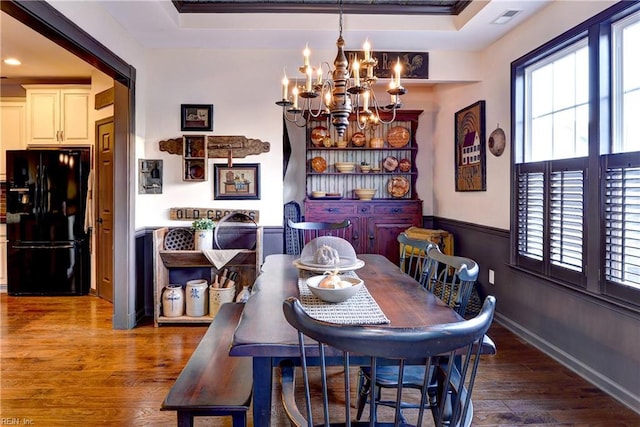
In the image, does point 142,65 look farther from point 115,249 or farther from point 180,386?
point 180,386

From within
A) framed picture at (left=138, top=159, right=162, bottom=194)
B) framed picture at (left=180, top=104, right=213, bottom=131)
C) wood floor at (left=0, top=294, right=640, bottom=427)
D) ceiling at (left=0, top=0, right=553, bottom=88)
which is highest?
ceiling at (left=0, top=0, right=553, bottom=88)

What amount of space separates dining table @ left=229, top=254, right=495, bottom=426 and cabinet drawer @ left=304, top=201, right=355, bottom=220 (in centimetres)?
225

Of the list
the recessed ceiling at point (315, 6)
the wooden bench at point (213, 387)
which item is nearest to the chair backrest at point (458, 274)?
the wooden bench at point (213, 387)

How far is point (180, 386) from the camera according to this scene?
5.15 ft

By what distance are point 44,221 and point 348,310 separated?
4509 millimetres

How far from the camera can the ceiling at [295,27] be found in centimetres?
317

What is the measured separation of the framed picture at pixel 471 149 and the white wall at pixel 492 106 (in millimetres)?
68

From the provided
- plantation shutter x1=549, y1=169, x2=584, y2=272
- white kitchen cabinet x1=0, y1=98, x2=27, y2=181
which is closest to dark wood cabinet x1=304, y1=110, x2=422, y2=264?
plantation shutter x1=549, y1=169, x2=584, y2=272

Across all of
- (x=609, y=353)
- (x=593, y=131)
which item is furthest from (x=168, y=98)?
(x=609, y=353)

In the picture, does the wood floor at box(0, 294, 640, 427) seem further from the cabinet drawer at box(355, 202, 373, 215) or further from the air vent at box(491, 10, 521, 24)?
the air vent at box(491, 10, 521, 24)

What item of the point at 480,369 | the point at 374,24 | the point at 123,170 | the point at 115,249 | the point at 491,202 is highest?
the point at 374,24

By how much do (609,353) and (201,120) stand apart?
3655 millimetres

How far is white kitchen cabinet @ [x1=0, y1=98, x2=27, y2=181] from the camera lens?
4852 millimetres

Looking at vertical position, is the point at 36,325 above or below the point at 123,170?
below
